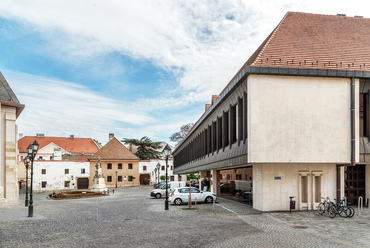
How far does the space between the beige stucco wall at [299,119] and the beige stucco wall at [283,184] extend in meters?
1.14

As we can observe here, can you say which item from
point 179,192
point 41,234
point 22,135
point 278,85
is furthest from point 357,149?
point 22,135

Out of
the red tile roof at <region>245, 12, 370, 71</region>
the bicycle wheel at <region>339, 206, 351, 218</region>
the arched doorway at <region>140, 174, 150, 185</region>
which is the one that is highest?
the red tile roof at <region>245, 12, 370, 71</region>

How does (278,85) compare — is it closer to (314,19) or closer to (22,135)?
(314,19)

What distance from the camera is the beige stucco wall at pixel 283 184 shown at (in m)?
20.6

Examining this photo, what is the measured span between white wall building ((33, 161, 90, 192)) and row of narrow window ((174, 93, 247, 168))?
38.5 metres

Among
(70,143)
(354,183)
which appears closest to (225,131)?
(354,183)

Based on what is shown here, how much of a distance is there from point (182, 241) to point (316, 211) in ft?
39.1

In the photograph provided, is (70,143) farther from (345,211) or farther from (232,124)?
(345,211)

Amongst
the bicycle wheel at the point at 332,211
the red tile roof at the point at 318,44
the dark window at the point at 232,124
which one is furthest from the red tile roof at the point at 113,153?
the bicycle wheel at the point at 332,211

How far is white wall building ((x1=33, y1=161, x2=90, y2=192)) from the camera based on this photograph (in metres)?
65.9

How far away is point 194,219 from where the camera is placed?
56.5 ft

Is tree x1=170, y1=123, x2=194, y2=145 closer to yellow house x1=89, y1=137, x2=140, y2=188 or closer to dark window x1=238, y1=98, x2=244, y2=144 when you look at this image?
yellow house x1=89, y1=137, x2=140, y2=188

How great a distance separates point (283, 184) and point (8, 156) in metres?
22.6

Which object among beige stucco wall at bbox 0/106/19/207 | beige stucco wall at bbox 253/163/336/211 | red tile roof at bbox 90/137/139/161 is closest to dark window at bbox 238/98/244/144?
beige stucco wall at bbox 253/163/336/211
